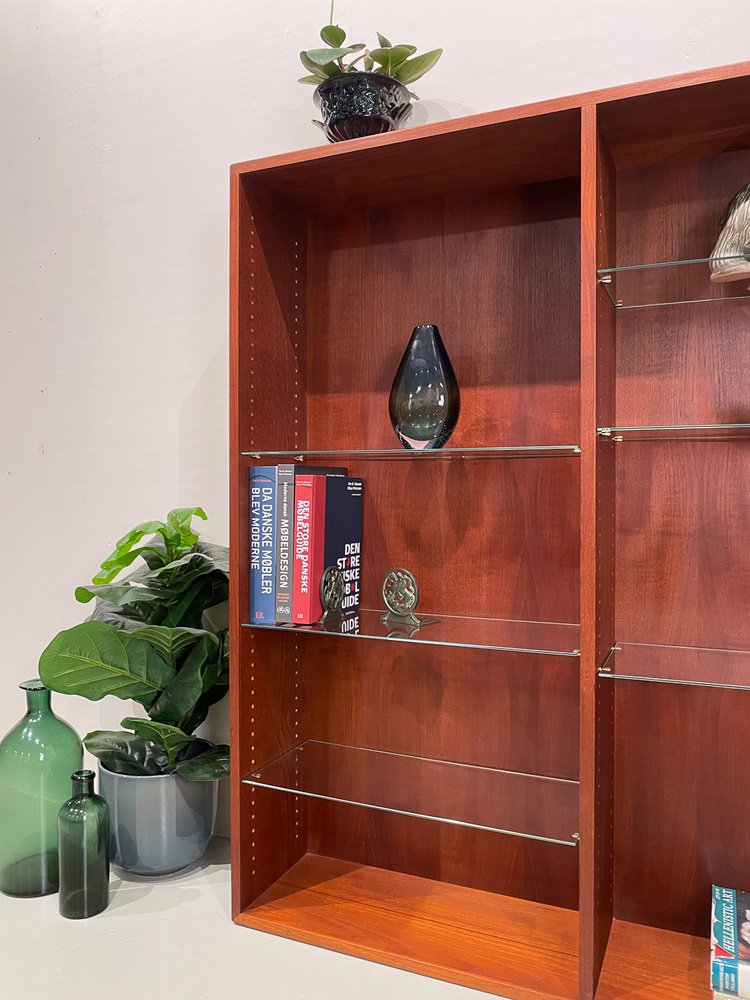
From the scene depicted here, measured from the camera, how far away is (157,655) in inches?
56.3

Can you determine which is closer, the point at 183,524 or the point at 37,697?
the point at 37,697

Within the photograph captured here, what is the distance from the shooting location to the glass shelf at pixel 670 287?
122cm

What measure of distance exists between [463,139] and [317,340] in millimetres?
501

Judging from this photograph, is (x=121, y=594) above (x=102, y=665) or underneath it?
above

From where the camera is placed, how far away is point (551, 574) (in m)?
1.38

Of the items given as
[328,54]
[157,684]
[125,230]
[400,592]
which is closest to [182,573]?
[157,684]

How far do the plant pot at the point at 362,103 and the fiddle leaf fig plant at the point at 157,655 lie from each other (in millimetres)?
773

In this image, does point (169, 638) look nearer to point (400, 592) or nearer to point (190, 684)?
point (190, 684)

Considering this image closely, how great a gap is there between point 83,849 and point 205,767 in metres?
0.23

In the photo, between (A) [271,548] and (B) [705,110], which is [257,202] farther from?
(B) [705,110]

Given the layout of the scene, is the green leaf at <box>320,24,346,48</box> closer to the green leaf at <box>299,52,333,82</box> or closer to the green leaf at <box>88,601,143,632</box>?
the green leaf at <box>299,52,333,82</box>

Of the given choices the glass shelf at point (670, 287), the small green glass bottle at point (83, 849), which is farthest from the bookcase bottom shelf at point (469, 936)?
the glass shelf at point (670, 287)

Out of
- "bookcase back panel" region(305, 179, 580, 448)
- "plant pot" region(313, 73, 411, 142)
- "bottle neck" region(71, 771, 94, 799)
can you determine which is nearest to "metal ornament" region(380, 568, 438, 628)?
"bookcase back panel" region(305, 179, 580, 448)

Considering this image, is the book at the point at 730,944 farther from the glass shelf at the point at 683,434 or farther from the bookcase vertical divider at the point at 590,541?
the glass shelf at the point at 683,434
